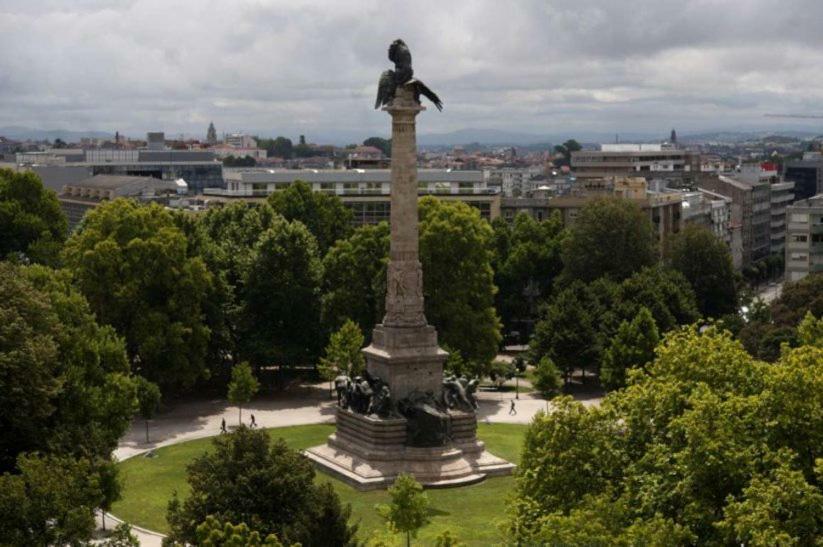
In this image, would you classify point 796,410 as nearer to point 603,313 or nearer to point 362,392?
point 362,392

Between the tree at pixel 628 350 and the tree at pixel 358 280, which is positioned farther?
the tree at pixel 358 280

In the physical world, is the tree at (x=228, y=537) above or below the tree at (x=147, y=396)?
above

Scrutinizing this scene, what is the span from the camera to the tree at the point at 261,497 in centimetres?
4181

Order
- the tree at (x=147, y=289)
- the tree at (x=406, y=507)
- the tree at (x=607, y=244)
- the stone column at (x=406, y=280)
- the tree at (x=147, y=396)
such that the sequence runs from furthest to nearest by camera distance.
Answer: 1. the tree at (x=607, y=244)
2. the tree at (x=147, y=289)
3. the tree at (x=147, y=396)
4. the stone column at (x=406, y=280)
5. the tree at (x=406, y=507)

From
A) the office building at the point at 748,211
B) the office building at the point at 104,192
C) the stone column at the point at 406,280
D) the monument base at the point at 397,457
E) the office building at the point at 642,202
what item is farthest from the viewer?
the office building at the point at 748,211

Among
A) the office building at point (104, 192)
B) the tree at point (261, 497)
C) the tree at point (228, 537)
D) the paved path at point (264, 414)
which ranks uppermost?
the office building at point (104, 192)

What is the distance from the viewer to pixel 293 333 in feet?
285

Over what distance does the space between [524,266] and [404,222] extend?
46286 mm

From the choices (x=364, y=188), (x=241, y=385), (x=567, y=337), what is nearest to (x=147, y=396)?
(x=241, y=385)

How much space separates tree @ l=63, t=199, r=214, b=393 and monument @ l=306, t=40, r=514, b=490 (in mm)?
14732

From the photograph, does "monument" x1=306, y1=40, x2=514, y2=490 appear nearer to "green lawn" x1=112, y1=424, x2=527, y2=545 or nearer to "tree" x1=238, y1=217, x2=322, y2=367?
"green lawn" x1=112, y1=424, x2=527, y2=545

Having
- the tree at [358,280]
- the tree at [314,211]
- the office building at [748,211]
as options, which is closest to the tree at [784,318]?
the tree at [358,280]

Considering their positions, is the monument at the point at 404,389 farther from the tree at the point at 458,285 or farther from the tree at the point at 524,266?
the tree at the point at 524,266

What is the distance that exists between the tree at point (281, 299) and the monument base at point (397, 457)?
2026cm
